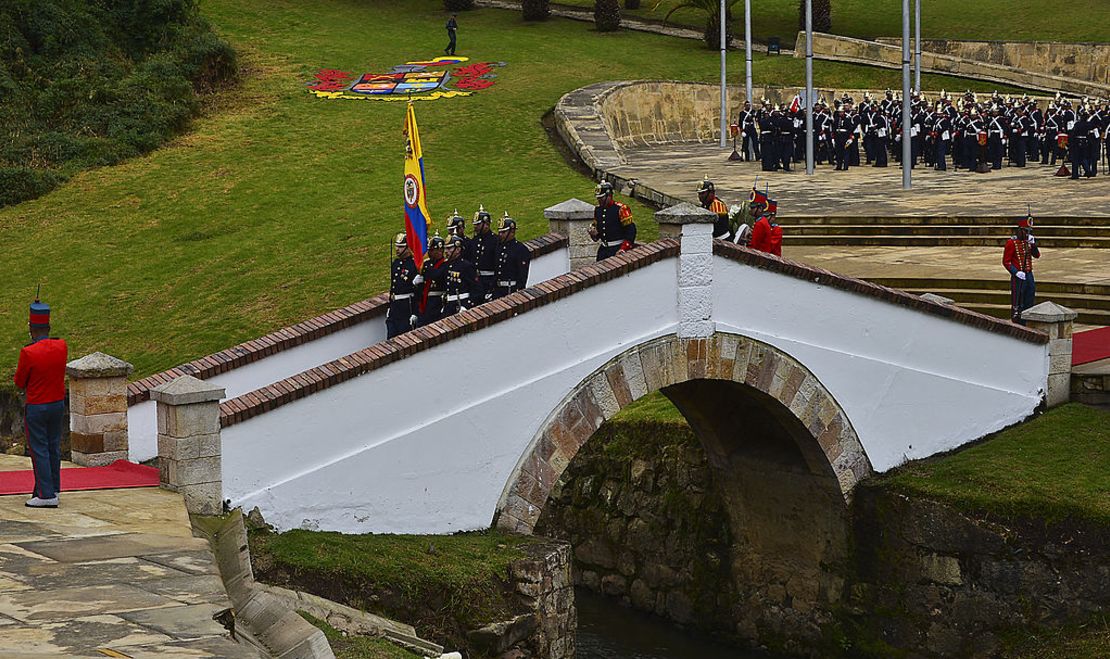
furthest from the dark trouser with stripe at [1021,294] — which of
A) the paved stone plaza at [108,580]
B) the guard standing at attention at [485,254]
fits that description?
the paved stone plaza at [108,580]

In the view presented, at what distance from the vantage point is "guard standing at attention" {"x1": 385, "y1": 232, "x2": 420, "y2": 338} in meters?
17.3

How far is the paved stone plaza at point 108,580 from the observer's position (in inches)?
366

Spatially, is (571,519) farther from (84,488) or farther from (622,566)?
(84,488)

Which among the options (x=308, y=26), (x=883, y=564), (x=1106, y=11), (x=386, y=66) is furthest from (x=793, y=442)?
(x=1106, y=11)

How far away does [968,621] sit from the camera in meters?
17.0

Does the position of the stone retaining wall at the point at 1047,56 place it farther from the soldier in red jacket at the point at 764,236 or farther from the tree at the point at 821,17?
the soldier in red jacket at the point at 764,236

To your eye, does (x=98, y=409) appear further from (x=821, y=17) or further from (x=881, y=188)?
(x=821, y=17)

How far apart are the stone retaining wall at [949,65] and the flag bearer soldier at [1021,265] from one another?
24328mm

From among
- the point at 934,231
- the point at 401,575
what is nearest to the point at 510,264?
the point at 401,575

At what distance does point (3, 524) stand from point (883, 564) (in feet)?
31.7

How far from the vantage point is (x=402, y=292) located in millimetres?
17312

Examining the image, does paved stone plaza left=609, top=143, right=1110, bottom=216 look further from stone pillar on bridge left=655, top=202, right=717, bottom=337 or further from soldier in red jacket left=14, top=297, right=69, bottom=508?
soldier in red jacket left=14, top=297, right=69, bottom=508

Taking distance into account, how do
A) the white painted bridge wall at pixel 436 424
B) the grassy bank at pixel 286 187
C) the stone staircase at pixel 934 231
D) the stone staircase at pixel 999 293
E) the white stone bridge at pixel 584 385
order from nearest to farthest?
1. the white painted bridge wall at pixel 436 424
2. the white stone bridge at pixel 584 385
3. the stone staircase at pixel 999 293
4. the stone staircase at pixel 934 231
5. the grassy bank at pixel 286 187

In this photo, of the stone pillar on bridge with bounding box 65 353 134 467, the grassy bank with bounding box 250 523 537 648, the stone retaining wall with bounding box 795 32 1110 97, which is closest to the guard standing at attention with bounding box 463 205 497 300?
the grassy bank with bounding box 250 523 537 648
